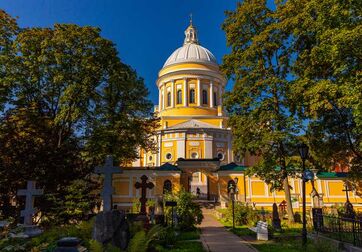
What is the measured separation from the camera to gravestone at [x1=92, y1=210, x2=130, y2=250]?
27.3 feet

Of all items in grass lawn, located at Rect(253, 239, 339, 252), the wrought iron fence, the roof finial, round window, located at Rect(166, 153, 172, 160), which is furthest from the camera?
the roof finial

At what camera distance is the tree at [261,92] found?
60.0ft

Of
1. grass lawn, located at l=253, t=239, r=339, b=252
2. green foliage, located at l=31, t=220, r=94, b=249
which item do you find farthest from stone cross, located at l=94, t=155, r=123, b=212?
grass lawn, located at l=253, t=239, r=339, b=252

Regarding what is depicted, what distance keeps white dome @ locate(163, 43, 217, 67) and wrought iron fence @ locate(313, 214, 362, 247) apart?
3695 cm

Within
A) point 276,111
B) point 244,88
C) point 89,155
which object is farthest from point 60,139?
point 276,111

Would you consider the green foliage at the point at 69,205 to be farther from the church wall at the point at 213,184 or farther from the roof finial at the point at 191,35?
the roof finial at the point at 191,35

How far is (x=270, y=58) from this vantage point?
795 inches

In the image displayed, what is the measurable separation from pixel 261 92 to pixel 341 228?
10.3 m

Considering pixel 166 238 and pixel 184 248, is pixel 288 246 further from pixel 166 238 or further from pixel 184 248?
pixel 166 238

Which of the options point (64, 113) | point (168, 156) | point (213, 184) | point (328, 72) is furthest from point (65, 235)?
point (168, 156)

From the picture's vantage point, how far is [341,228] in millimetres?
10820

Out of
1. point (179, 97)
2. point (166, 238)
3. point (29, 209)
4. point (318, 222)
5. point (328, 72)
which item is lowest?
point (166, 238)

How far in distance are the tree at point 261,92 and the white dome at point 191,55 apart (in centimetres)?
2615

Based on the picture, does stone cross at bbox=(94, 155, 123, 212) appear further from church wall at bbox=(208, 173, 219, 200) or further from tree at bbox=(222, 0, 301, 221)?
church wall at bbox=(208, 173, 219, 200)
